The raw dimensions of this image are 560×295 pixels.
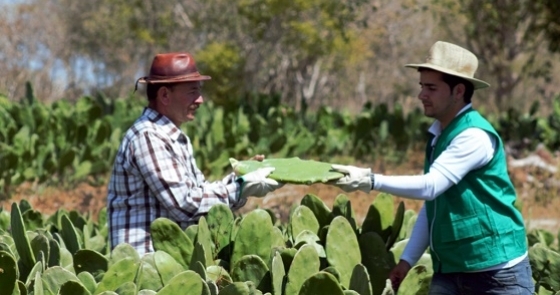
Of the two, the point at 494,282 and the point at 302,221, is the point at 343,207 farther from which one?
the point at 494,282

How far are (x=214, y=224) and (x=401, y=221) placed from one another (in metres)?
0.91

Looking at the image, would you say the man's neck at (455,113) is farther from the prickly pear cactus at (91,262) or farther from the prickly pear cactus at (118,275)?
the prickly pear cactus at (91,262)

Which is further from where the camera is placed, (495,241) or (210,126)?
(210,126)

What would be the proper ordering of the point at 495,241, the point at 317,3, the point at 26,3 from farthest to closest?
the point at 26,3, the point at 317,3, the point at 495,241

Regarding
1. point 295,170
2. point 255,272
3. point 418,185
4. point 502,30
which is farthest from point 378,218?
point 502,30


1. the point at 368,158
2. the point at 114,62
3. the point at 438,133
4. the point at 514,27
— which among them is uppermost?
the point at 438,133

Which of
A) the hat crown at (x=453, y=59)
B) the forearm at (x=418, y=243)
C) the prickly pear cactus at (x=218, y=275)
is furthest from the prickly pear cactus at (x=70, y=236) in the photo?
the hat crown at (x=453, y=59)

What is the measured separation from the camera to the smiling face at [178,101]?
Result: 4.25m

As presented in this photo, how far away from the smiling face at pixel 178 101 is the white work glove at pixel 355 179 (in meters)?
0.86

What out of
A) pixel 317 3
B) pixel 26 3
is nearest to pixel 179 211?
pixel 317 3

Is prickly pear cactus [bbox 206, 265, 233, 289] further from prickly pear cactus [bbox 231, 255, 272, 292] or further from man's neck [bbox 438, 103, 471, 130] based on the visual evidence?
man's neck [bbox 438, 103, 471, 130]

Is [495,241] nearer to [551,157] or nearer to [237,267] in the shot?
[237,267]

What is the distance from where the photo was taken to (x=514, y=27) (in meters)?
17.5

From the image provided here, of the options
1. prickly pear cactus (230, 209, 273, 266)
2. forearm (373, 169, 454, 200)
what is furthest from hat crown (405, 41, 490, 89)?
prickly pear cactus (230, 209, 273, 266)
